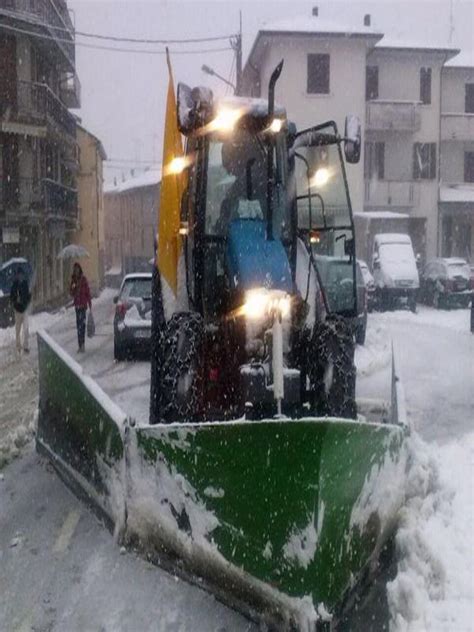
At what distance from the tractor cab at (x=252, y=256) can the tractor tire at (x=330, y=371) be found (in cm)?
1

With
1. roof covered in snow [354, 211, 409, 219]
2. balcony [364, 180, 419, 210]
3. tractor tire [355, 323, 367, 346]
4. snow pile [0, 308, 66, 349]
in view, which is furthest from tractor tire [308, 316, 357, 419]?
balcony [364, 180, 419, 210]

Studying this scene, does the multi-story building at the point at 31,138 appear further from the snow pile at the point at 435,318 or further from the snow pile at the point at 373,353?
the snow pile at the point at 373,353

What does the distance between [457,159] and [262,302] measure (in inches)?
1459

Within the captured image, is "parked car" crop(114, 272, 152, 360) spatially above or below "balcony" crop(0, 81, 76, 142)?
below

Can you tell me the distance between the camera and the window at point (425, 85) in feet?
126

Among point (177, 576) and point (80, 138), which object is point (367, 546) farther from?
point (80, 138)

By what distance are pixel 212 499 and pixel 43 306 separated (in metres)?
27.5

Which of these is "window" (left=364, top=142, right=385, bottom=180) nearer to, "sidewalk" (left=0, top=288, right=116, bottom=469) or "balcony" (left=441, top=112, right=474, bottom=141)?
"balcony" (left=441, top=112, right=474, bottom=141)

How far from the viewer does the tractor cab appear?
20.8ft

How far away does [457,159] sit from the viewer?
41.0m

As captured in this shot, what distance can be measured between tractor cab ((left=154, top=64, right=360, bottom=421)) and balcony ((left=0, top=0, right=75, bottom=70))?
1905 centimetres

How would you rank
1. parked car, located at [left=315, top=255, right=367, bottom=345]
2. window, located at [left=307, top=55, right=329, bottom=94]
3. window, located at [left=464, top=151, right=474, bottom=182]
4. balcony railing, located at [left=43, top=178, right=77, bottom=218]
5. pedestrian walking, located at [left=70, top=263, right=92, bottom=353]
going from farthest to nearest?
window, located at [left=464, top=151, right=474, bottom=182], window, located at [left=307, top=55, right=329, bottom=94], balcony railing, located at [left=43, top=178, right=77, bottom=218], pedestrian walking, located at [left=70, top=263, right=92, bottom=353], parked car, located at [left=315, top=255, right=367, bottom=345]

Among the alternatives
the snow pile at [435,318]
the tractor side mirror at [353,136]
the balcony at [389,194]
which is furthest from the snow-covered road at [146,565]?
the balcony at [389,194]

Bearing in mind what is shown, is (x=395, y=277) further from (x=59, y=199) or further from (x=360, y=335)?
(x=59, y=199)
